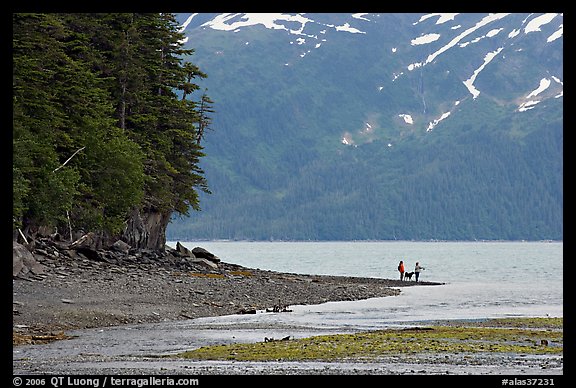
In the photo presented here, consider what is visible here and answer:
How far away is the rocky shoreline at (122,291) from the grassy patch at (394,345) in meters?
6.57

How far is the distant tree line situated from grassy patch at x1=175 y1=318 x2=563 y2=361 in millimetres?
20460

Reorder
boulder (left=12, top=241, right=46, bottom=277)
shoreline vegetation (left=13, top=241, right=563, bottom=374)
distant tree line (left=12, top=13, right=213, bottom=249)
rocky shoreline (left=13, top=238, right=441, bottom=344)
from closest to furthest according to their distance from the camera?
shoreline vegetation (left=13, top=241, right=563, bottom=374), rocky shoreline (left=13, top=238, right=441, bottom=344), boulder (left=12, top=241, right=46, bottom=277), distant tree line (left=12, top=13, right=213, bottom=249)

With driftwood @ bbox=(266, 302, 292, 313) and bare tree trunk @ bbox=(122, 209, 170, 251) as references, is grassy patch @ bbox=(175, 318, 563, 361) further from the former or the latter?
bare tree trunk @ bbox=(122, 209, 170, 251)

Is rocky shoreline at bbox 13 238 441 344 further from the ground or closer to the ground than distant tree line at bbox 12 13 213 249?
closer to the ground

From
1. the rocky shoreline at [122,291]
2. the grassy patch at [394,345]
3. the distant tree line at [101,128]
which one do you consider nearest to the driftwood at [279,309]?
the rocky shoreline at [122,291]

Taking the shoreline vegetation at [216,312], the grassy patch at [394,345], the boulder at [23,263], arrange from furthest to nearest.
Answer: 1. the boulder at [23,263]
2. the shoreline vegetation at [216,312]
3. the grassy patch at [394,345]

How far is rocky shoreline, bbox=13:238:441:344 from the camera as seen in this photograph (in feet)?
113

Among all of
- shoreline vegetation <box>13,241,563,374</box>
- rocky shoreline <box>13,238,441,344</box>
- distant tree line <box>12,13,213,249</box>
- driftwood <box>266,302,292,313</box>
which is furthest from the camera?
distant tree line <box>12,13,213,249</box>

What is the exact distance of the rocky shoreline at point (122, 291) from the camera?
34.4 meters

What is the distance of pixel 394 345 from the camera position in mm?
27062

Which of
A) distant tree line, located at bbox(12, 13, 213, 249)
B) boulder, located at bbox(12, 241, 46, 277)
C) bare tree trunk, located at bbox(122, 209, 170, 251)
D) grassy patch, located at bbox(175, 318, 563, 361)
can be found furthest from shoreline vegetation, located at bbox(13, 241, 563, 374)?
bare tree trunk, located at bbox(122, 209, 170, 251)

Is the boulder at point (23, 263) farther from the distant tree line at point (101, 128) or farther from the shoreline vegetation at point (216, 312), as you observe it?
the distant tree line at point (101, 128)
